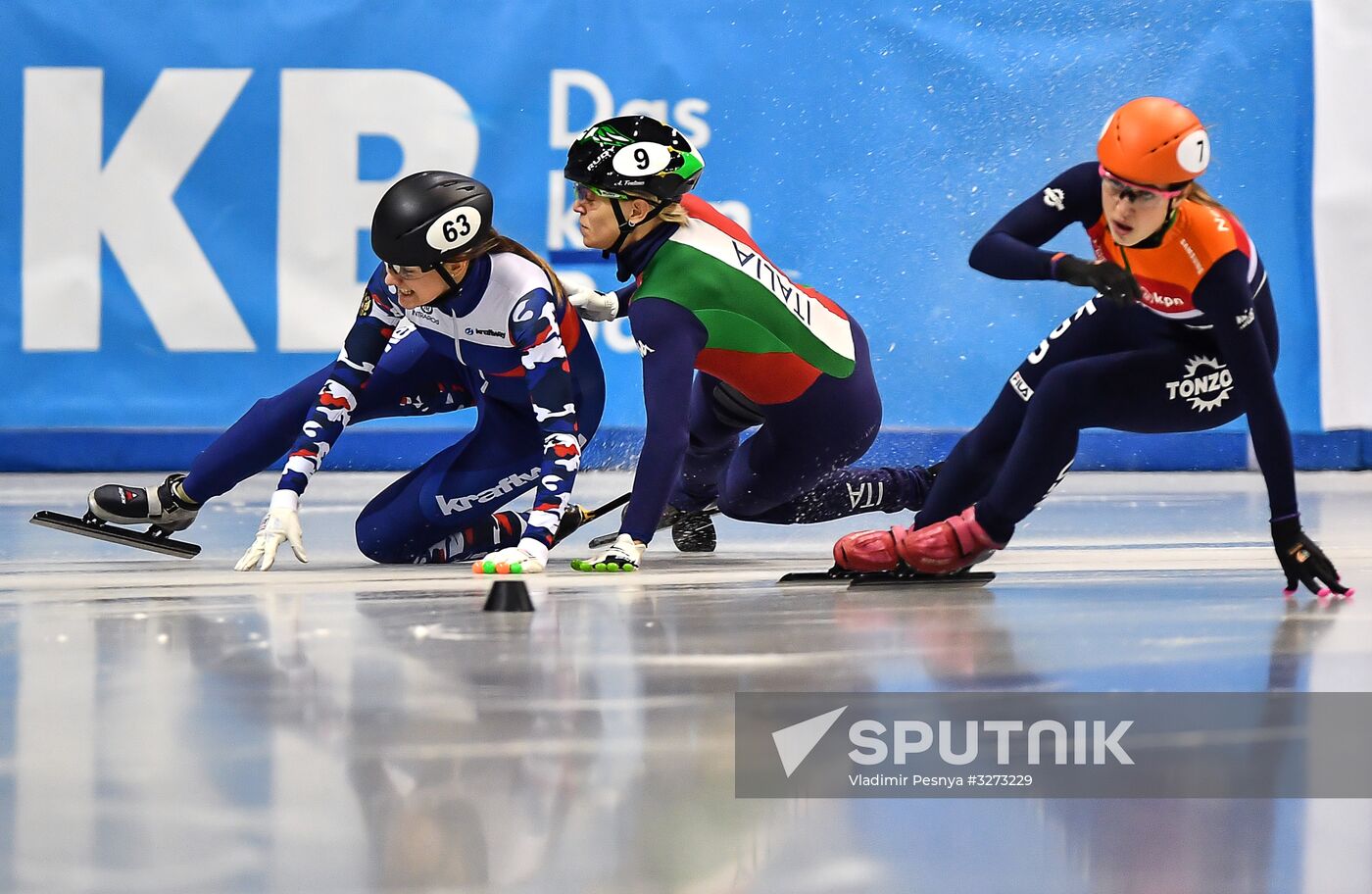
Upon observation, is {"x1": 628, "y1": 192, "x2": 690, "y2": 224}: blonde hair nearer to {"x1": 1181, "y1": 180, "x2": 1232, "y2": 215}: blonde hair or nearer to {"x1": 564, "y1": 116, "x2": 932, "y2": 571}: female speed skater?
{"x1": 564, "y1": 116, "x2": 932, "y2": 571}: female speed skater

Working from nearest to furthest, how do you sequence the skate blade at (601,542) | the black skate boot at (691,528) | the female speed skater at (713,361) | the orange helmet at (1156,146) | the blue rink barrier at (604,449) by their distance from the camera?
the orange helmet at (1156,146)
the female speed skater at (713,361)
the skate blade at (601,542)
the black skate boot at (691,528)
the blue rink barrier at (604,449)

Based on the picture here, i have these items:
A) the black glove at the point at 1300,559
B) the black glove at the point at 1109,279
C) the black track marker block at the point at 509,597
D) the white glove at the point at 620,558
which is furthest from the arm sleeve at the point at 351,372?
the black glove at the point at 1300,559

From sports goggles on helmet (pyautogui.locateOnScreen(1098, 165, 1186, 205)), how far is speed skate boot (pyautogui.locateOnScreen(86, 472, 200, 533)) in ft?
7.81

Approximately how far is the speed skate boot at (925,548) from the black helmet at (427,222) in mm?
1117

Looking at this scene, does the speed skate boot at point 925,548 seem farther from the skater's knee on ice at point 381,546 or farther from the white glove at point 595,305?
the skater's knee on ice at point 381,546

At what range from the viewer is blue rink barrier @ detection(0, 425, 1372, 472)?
661 centimetres

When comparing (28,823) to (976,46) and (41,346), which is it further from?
(976,46)

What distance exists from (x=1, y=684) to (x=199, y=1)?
4930mm

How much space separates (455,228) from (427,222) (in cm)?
7

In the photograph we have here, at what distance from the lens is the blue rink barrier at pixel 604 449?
6613 millimetres

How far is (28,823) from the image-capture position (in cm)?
176

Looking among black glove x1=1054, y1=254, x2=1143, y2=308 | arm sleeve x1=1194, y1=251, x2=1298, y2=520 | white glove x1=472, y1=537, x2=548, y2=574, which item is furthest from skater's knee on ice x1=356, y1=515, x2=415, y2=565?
arm sleeve x1=1194, y1=251, x2=1298, y2=520

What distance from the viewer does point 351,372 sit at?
13.1 ft

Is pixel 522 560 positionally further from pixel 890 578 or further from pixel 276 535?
pixel 890 578
